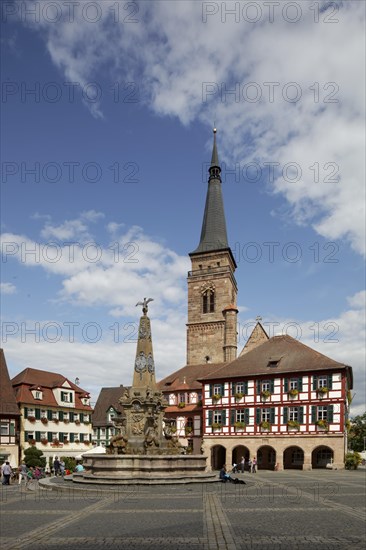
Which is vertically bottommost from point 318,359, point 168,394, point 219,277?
point 168,394

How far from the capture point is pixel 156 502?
15516 mm

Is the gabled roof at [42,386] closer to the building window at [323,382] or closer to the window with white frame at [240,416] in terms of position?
the window with white frame at [240,416]

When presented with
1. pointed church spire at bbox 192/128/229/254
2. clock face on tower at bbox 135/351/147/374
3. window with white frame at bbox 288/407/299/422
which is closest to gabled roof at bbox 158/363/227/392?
window with white frame at bbox 288/407/299/422

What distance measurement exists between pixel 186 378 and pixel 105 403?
40.3 ft

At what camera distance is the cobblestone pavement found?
9.74 meters

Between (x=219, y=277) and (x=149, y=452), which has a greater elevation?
(x=219, y=277)

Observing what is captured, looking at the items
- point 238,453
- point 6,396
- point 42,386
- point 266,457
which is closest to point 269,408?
point 266,457

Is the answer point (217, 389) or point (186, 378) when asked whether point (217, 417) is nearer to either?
point (217, 389)

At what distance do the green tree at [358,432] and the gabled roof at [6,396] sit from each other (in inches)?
2233

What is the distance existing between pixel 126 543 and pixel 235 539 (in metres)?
2.11

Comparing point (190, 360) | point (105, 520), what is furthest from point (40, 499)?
point (190, 360)

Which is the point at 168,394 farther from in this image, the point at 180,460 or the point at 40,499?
the point at 40,499

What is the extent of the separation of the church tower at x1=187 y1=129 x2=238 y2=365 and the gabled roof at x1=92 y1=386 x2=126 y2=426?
31.9 feet

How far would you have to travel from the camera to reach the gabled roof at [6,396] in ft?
140
